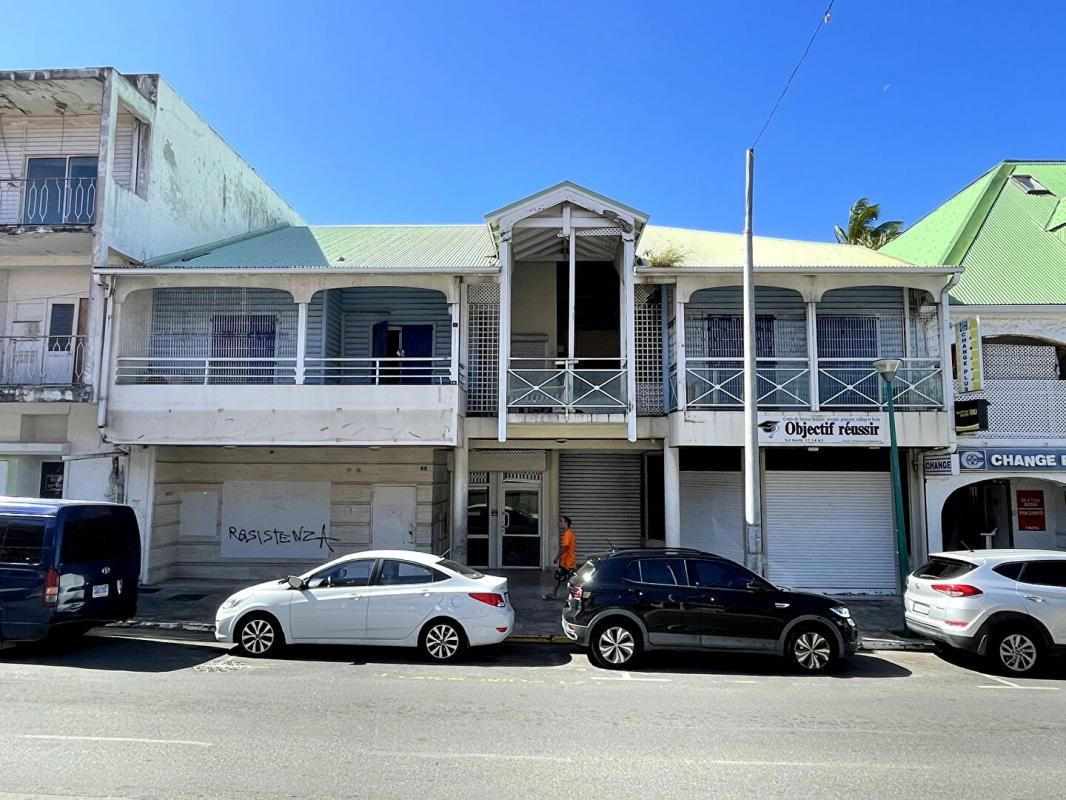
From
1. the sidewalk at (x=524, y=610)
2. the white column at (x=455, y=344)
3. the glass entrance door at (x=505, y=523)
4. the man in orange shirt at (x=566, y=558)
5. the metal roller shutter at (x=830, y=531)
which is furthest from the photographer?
the glass entrance door at (x=505, y=523)

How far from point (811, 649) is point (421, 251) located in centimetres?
1104

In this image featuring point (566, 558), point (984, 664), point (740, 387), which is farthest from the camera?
point (740, 387)

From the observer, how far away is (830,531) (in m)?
13.6

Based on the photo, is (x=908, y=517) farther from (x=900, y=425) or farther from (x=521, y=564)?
(x=521, y=564)

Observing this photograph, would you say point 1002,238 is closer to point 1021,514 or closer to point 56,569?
point 1021,514

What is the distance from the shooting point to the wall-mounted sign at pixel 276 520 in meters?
14.7

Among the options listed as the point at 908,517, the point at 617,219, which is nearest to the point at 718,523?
the point at 908,517

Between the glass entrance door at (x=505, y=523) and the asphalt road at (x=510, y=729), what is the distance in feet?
23.8

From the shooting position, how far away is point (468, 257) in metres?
13.9

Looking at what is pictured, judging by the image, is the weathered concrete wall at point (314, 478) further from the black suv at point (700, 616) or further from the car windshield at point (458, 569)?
the black suv at point (700, 616)

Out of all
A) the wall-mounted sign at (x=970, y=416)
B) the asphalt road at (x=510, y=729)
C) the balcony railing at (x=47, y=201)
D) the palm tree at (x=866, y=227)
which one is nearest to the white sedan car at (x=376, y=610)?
the asphalt road at (x=510, y=729)

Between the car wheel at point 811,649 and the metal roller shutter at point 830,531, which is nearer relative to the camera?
the car wheel at point 811,649

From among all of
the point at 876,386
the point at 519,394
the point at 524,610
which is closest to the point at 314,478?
the point at 519,394

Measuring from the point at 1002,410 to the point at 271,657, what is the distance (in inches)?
564
